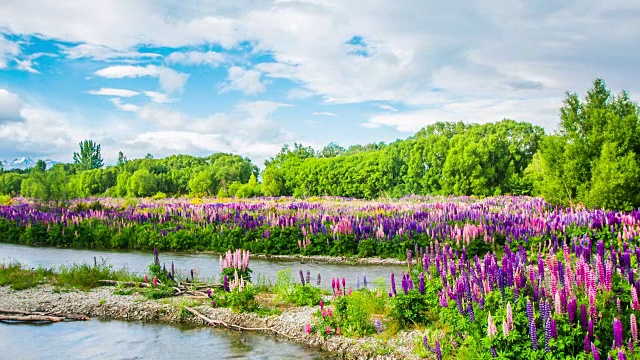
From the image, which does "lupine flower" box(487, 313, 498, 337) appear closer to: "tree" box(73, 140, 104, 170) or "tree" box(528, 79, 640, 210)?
"tree" box(528, 79, 640, 210)

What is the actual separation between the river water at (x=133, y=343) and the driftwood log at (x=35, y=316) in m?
0.13

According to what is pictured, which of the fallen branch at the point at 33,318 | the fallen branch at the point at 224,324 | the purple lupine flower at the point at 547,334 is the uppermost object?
the purple lupine flower at the point at 547,334

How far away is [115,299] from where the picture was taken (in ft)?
35.6

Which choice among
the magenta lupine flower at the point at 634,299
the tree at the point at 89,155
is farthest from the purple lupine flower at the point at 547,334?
the tree at the point at 89,155

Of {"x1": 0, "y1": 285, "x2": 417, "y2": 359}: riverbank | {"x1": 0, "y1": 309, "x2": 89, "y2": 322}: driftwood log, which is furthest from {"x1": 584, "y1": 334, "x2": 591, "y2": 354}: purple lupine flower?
{"x1": 0, "y1": 309, "x2": 89, "y2": 322}: driftwood log

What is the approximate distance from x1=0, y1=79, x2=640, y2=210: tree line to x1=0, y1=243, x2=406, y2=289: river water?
10171mm

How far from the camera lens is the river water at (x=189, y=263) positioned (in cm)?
1405

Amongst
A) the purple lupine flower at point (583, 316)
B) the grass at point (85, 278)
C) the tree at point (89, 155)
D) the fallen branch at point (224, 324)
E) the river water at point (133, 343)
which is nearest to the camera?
the purple lupine flower at point (583, 316)

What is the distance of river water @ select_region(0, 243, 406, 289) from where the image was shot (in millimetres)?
14047

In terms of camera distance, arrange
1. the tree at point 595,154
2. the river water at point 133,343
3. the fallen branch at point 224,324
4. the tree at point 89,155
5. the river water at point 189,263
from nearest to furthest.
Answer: the river water at point 133,343 → the fallen branch at point 224,324 → the river water at point 189,263 → the tree at point 595,154 → the tree at point 89,155

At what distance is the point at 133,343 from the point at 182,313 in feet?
3.96

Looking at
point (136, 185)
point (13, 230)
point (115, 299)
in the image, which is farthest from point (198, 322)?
point (136, 185)

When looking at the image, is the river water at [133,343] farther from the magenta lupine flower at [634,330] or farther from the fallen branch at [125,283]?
the magenta lupine flower at [634,330]

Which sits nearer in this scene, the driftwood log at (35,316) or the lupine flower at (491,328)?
the lupine flower at (491,328)
